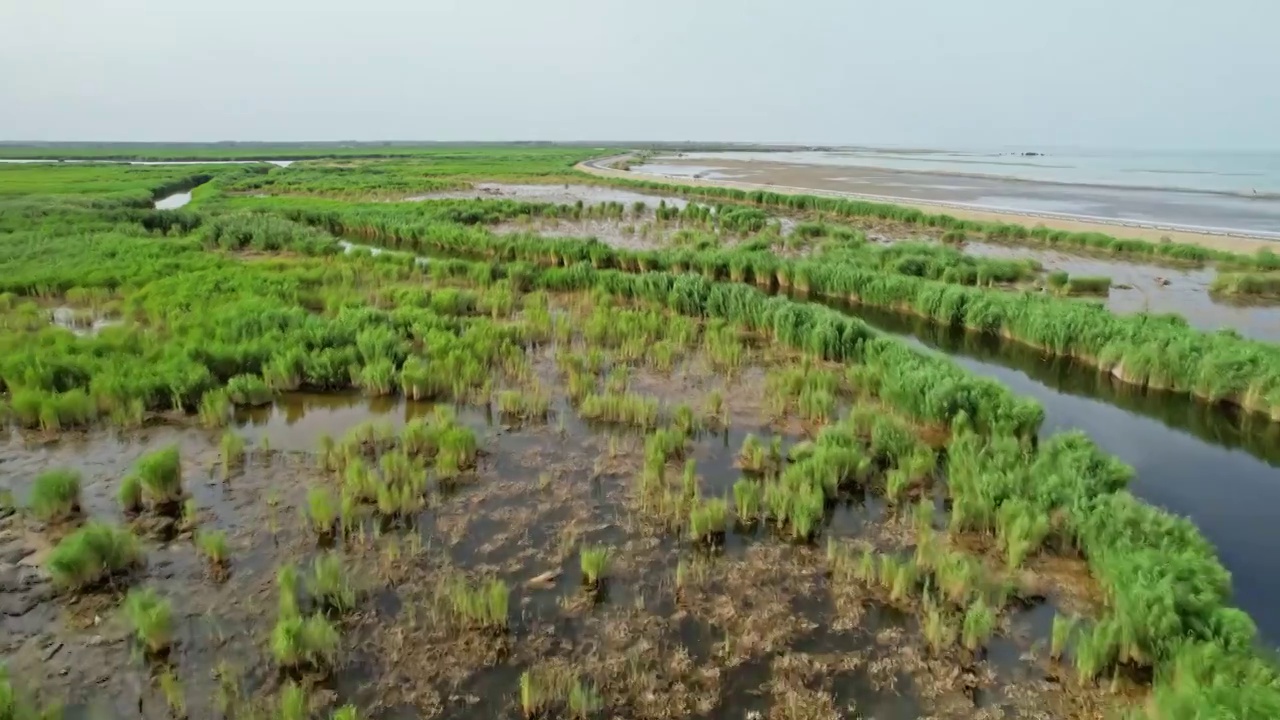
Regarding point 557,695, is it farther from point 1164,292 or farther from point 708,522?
point 1164,292

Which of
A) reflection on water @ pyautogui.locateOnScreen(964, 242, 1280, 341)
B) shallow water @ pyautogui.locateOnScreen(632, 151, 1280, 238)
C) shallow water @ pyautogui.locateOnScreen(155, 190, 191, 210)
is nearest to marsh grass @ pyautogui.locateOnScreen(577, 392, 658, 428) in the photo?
Answer: reflection on water @ pyautogui.locateOnScreen(964, 242, 1280, 341)

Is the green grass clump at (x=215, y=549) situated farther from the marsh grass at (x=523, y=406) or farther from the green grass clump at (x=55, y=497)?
the marsh grass at (x=523, y=406)

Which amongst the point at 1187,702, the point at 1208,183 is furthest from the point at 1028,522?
the point at 1208,183

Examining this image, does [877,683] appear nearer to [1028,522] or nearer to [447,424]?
[1028,522]

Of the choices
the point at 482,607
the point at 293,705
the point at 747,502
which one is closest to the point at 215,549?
the point at 293,705

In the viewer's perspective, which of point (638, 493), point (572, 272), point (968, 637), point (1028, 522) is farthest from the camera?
point (572, 272)
